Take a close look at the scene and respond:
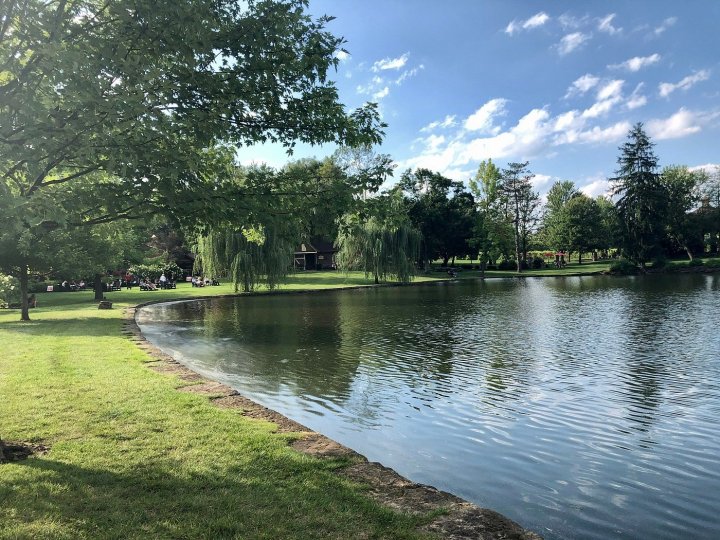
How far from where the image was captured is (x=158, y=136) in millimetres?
5086

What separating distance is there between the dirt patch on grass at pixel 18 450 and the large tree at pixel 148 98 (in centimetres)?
236

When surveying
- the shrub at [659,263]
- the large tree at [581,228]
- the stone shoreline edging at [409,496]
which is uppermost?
the large tree at [581,228]

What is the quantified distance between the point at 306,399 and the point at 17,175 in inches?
237

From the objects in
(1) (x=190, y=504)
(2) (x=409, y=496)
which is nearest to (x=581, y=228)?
(2) (x=409, y=496)

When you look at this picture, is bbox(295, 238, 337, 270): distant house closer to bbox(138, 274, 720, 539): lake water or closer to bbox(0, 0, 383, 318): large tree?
bbox(138, 274, 720, 539): lake water

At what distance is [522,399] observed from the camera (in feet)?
31.7

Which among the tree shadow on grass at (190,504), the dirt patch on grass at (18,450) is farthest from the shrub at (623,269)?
the dirt patch on grass at (18,450)

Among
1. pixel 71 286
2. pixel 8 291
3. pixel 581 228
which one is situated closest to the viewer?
pixel 8 291

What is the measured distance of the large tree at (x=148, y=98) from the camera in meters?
4.41

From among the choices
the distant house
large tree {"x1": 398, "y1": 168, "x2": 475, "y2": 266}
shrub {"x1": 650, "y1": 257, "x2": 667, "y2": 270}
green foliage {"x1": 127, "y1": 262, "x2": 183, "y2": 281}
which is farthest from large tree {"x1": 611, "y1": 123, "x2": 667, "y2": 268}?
green foliage {"x1": 127, "y1": 262, "x2": 183, "y2": 281}

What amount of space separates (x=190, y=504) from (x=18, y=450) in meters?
2.61

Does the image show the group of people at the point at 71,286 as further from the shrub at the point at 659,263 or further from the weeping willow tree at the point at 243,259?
the shrub at the point at 659,263

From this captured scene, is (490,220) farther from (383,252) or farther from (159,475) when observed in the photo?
(159,475)

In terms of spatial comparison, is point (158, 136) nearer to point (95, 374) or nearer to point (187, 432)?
point (187, 432)
